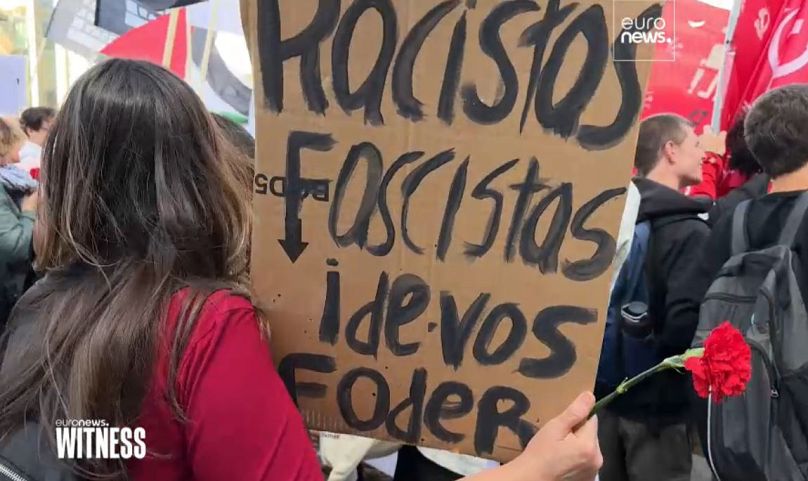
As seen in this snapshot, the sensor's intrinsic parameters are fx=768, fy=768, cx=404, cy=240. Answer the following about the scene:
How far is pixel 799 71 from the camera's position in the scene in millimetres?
3211

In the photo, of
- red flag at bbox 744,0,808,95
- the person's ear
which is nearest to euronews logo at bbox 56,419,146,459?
the person's ear

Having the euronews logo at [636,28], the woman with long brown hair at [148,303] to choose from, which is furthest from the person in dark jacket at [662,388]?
the woman with long brown hair at [148,303]

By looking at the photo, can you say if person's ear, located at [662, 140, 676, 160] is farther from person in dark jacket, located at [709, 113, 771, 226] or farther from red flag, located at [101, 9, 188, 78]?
red flag, located at [101, 9, 188, 78]

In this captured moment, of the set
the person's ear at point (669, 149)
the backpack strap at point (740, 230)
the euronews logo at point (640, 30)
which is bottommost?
the backpack strap at point (740, 230)

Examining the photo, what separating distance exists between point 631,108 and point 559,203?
6.4 inches

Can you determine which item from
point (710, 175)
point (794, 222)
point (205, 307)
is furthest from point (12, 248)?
Result: point (710, 175)

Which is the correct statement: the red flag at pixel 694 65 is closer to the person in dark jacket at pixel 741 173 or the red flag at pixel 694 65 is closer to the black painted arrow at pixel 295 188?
the person in dark jacket at pixel 741 173

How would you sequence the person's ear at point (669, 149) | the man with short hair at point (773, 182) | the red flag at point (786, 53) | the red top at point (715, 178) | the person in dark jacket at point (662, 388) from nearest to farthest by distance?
the man with short hair at point (773, 182) → the person in dark jacket at point (662, 388) → the person's ear at point (669, 149) → the red flag at point (786, 53) → the red top at point (715, 178)

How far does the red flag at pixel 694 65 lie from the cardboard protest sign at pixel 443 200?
8.60 ft

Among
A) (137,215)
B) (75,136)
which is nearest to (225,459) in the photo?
(137,215)

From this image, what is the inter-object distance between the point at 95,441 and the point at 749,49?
349cm

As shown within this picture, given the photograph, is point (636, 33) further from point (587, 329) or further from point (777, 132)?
point (777, 132)

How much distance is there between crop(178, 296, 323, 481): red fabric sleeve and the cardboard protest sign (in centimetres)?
20

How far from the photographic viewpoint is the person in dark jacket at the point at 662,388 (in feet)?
7.82
